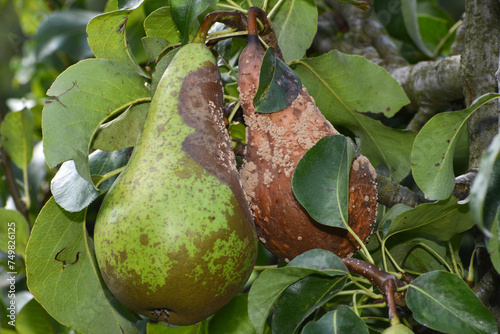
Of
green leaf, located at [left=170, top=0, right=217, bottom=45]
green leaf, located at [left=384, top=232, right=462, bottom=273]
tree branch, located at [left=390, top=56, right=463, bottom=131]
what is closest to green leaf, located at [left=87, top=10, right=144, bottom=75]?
green leaf, located at [left=170, top=0, right=217, bottom=45]

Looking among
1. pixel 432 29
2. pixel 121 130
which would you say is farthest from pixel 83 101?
pixel 432 29

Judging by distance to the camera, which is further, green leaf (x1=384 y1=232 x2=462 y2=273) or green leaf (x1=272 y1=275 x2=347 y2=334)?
green leaf (x1=384 y1=232 x2=462 y2=273)

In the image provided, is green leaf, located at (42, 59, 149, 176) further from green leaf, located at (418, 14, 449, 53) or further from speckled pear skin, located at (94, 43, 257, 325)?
green leaf, located at (418, 14, 449, 53)

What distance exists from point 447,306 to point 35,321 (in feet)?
4.19

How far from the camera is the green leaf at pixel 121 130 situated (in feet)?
3.28

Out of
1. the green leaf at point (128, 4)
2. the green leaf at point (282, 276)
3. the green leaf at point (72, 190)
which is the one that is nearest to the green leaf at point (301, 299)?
the green leaf at point (282, 276)

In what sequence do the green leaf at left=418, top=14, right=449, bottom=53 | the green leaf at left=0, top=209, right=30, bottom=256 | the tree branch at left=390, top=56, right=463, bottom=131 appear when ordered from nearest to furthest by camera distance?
the tree branch at left=390, top=56, right=463, bottom=131
the green leaf at left=0, top=209, right=30, bottom=256
the green leaf at left=418, top=14, right=449, bottom=53

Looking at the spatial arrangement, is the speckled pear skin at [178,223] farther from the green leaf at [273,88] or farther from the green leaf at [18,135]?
the green leaf at [18,135]

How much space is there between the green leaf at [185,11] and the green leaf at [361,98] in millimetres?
310

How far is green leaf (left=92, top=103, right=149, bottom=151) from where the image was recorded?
100cm

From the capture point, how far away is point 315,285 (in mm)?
805

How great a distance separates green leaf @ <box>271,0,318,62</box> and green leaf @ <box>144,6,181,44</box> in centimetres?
23

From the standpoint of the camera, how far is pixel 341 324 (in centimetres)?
73

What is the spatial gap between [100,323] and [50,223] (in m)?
0.22
